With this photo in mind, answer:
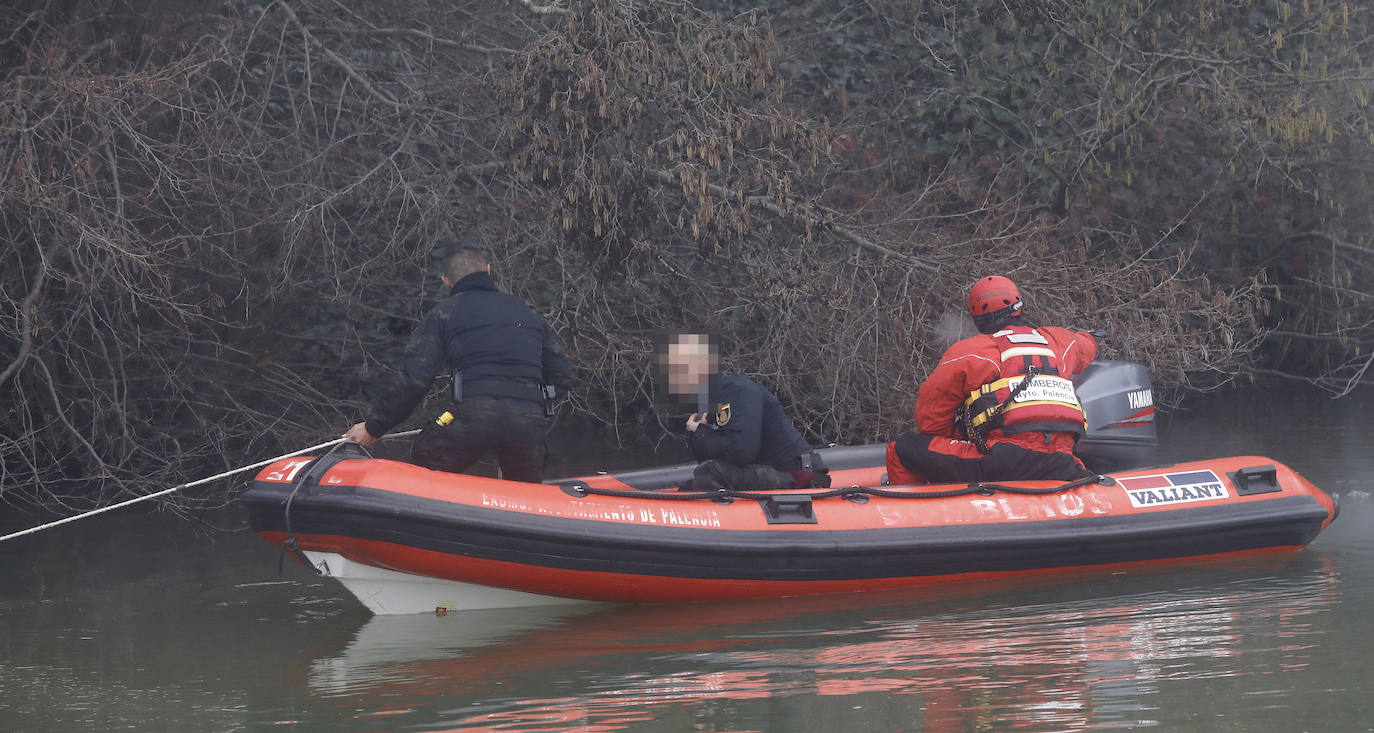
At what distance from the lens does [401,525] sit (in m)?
5.18

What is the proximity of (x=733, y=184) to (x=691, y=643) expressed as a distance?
3.46m

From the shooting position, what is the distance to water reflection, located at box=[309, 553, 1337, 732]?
4.03m

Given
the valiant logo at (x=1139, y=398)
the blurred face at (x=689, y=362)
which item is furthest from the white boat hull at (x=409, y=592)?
the valiant logo at (x=1139, y=398)

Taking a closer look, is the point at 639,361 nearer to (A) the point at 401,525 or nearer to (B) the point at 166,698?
(A) the point at 401,525

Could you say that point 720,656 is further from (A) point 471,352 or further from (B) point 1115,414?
(B) point 1115,414

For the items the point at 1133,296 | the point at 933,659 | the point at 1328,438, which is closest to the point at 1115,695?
the point at 933,659

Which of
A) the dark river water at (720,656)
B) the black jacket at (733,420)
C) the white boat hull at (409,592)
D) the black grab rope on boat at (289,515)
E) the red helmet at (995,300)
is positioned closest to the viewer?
the dark river water at (720,656)

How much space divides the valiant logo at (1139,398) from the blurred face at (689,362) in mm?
2003

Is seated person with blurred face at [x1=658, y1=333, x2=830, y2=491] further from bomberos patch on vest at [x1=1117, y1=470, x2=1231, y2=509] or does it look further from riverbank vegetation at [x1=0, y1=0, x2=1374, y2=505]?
bomberos patch on vest at [x1=1117, y1=470, x2=1231, y2=509]

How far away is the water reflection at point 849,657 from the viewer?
4.03 metres

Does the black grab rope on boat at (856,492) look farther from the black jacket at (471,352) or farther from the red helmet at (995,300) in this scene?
the red helmet at (995,300)

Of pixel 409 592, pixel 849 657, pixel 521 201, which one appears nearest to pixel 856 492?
pixel 849 657

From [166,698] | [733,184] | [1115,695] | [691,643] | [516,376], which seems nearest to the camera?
[1115,695]

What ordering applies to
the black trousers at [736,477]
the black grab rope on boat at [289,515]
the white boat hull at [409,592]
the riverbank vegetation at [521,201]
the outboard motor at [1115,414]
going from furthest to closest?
the riverbank vegetation at [521,201] < the outboard motor at [1115,414] < the black trousers at [736,477] < the white boat hull at [409,592] < the black grab rope on boat at [289,515]
